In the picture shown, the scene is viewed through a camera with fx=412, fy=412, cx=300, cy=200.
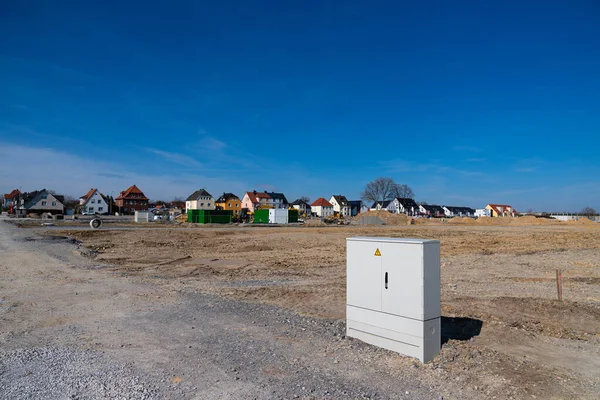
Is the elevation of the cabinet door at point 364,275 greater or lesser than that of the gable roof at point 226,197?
lesser

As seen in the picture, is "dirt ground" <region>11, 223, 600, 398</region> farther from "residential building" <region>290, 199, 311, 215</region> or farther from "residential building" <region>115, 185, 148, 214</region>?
"residential building" <region>290, 199, 311, 215</region>

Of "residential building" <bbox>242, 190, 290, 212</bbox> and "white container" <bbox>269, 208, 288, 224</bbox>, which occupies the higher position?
"residential building" <bbox>242, 190, 290, 212</bbox>

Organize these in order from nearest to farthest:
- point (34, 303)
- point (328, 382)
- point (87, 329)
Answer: point (328, 382)
point (87, 329)
point (34, 303)

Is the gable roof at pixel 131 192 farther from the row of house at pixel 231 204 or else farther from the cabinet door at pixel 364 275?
the cabinet door at pixel 364 275

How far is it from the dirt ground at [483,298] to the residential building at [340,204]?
409 ft

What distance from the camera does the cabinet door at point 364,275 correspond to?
6.14 metres

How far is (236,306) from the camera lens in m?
8.96

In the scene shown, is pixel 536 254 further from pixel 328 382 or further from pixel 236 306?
pixel 328 382

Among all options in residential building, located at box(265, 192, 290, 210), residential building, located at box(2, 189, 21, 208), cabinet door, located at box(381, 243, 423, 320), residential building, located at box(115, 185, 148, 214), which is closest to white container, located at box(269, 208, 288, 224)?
cabinet door, located at box(381, 243, 423, 320)

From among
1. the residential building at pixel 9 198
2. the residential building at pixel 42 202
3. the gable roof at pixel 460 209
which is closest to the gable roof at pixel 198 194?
the residential building at pixel 42 202

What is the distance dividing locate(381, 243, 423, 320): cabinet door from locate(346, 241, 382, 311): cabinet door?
0.39ft

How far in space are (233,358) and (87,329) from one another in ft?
9.98

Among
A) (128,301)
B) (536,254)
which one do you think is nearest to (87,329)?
(128,301)

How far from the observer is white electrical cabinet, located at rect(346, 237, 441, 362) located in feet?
18.2
